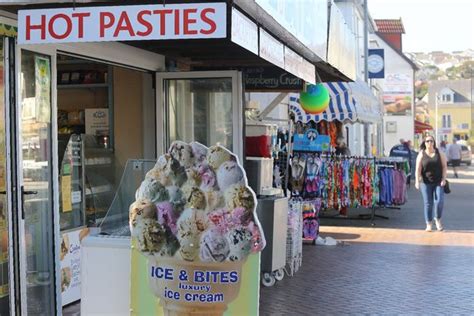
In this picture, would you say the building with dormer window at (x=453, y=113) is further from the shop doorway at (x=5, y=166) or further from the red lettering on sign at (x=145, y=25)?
the red lettering on sign at (x=145, y=25)

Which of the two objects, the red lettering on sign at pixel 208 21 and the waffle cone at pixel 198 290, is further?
the red lettering on sign at pixel 208 21

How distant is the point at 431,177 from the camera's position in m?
12.2

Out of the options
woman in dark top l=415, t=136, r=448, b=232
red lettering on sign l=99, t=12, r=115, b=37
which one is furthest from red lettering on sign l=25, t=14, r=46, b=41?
woman in dark top l=415, t=136, r=448, b=232

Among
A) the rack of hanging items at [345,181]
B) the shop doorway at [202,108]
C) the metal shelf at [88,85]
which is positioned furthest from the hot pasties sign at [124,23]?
the rack of hanging items at [345,181]

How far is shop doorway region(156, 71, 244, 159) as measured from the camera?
25.0 feet

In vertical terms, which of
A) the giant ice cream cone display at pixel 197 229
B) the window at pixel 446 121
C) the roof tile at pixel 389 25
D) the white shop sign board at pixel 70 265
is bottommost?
the white shop sign board at pixel 70 265

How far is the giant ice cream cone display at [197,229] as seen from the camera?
4.13m

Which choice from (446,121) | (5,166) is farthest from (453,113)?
(5,166)

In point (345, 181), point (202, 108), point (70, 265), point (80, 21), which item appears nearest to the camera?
point (80, 21)

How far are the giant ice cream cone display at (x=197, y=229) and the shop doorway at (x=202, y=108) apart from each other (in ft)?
10.9

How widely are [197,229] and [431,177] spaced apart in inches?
350

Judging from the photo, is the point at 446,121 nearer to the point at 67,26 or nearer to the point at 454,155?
the point at 454,155

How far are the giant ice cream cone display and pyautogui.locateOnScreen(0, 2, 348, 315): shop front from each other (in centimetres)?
23

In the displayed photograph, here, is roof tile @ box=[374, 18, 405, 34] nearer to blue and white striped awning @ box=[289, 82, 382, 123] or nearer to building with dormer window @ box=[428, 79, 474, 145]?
building with dormer window @ box=[428, 79, 474, 145]
